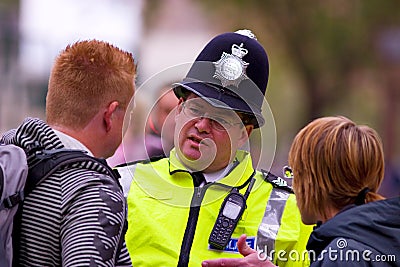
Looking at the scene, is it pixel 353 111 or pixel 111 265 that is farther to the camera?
pixel 353 111

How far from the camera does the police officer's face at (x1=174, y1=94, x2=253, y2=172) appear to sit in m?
3.57

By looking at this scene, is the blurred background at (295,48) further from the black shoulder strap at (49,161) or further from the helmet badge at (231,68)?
the black shoulder strap at (49,161)

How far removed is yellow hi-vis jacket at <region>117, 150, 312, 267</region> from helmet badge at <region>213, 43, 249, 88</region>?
35 cm

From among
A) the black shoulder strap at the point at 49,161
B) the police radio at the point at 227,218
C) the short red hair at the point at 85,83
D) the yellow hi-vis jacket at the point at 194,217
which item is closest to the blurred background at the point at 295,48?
the yellow hi-vis jacket at the point at 194,217

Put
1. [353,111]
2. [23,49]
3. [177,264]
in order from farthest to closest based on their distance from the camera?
[353,111], [23,49], [177,264]

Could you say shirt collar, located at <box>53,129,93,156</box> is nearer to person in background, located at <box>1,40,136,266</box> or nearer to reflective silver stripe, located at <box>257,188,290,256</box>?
person in background, located at <box>1,40,136,266</box>

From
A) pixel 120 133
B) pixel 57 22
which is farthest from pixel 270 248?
pixel 57 22

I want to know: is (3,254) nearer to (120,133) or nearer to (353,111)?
(120,133)

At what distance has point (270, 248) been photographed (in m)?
3.52

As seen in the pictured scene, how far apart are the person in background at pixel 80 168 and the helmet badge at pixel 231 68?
22.1 inches

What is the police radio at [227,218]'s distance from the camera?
3.46 m

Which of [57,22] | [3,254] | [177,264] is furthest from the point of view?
[57,22]

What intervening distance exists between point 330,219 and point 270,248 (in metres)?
0.28

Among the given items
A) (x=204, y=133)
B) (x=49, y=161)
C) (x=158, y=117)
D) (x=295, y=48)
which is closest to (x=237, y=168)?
(x=204, y=133)
